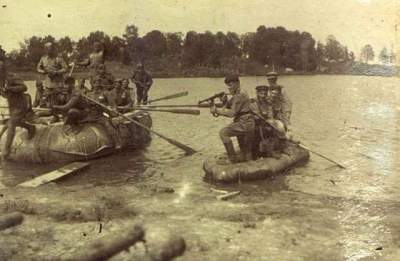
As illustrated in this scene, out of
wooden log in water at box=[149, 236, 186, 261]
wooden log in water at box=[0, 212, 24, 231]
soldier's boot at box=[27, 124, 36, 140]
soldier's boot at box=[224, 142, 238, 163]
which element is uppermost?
soldier's boot at box=[27, 124, 36, 140]

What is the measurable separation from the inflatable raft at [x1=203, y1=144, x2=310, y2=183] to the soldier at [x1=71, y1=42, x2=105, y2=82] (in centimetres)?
309

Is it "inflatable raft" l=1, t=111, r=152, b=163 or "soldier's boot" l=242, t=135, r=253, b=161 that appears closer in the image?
"soldier's boot" l=242, t=135, r=253, b=161

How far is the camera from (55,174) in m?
7.92

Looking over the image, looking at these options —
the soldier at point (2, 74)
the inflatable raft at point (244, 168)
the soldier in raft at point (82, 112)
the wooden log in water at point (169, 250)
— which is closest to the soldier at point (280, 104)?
the inflatable raft at point (244, 168)

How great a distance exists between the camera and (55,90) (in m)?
10.4

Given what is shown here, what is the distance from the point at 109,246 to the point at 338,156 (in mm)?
5529

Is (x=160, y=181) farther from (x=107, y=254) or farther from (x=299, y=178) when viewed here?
(x=107, y=254)

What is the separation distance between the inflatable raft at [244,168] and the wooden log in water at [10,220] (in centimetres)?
302

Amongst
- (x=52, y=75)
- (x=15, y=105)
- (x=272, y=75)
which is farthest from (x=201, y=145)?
(x=15, y=105)

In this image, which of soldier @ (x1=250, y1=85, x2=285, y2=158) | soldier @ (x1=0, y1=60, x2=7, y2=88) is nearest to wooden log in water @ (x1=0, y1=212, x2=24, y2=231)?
soldier @ (x1=0, y1=60, x2=7, y2=88)

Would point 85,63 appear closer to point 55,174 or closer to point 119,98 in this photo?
point 119,98

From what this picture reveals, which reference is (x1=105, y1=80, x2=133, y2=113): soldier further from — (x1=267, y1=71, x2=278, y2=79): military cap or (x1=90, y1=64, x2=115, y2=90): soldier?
(x1=267, y1=71, x2=278, y2=79): military cap

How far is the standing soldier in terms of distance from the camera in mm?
10234

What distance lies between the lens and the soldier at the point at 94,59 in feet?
30.8
